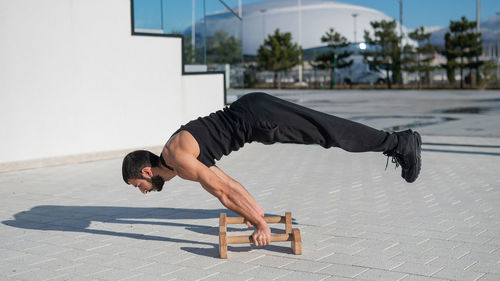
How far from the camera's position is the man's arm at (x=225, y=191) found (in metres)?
4.66

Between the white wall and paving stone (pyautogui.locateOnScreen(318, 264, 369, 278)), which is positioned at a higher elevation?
the white wall

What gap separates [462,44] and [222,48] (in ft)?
119

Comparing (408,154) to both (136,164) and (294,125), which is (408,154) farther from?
(136,164)

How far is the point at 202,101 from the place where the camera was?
12633mm

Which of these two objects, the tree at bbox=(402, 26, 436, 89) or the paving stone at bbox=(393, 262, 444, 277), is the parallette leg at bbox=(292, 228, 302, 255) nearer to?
the paving stone at bbox=(393, 262, 444, 277)

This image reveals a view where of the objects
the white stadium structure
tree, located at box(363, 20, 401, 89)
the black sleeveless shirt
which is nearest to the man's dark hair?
the black sleeveless shirt

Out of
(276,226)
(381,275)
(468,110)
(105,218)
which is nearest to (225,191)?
(381,275)

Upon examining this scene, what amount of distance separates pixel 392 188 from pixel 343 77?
2017 inches

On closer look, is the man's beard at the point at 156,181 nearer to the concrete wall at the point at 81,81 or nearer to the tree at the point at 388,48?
the concrete wall at the point at 81,81

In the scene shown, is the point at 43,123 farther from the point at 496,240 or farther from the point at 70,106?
the point at 496,240

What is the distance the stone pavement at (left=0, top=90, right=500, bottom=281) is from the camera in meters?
4.61

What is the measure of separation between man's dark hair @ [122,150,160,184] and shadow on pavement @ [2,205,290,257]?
947mm

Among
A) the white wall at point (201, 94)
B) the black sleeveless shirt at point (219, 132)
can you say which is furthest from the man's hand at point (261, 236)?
the white wall at point (201, 94)

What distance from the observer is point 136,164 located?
484cm
